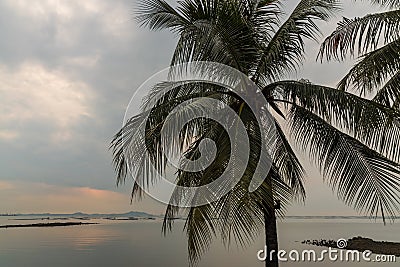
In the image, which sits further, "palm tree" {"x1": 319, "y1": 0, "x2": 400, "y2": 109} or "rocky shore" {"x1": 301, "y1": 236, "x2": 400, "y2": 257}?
"rocky shore" {"x1": 301, "y1": 236, "x2": 400, "y2": 257}

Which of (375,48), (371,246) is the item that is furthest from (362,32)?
(371,246)

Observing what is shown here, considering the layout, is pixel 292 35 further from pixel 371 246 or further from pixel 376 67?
pixel 371 246

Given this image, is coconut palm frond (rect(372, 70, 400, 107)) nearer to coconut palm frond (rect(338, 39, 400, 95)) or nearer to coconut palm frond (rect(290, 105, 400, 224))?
coconut palm frond (rect(338, 39, 400, 95))

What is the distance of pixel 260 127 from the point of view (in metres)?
6.63

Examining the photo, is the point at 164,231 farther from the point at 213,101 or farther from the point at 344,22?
the point at 344,22

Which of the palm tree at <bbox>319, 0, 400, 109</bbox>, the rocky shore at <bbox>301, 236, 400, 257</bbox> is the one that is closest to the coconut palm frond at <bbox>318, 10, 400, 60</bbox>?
the palm tree at <bbox>319, 0, 400, 109</bbox>

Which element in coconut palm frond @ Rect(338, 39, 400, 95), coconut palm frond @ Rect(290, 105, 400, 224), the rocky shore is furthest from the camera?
the rocky shore

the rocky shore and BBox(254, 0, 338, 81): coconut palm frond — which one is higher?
BBox(254, 0, 338, 81): coconut palm frond

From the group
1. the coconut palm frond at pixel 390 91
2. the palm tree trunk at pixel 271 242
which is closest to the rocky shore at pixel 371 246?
the coconut palm frond at pixel 390 91

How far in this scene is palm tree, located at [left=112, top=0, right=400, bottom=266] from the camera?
19.9 ft

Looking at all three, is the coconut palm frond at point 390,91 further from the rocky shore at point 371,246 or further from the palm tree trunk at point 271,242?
the rocky shore at point 371,246

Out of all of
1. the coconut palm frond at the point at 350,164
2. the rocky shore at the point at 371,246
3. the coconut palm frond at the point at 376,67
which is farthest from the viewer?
the rocky shore at the point at 371,246

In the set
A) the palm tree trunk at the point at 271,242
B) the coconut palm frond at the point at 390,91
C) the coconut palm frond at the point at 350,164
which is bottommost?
the palm tree trunk at the point at 271,242

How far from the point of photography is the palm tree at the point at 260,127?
6.06 meters
